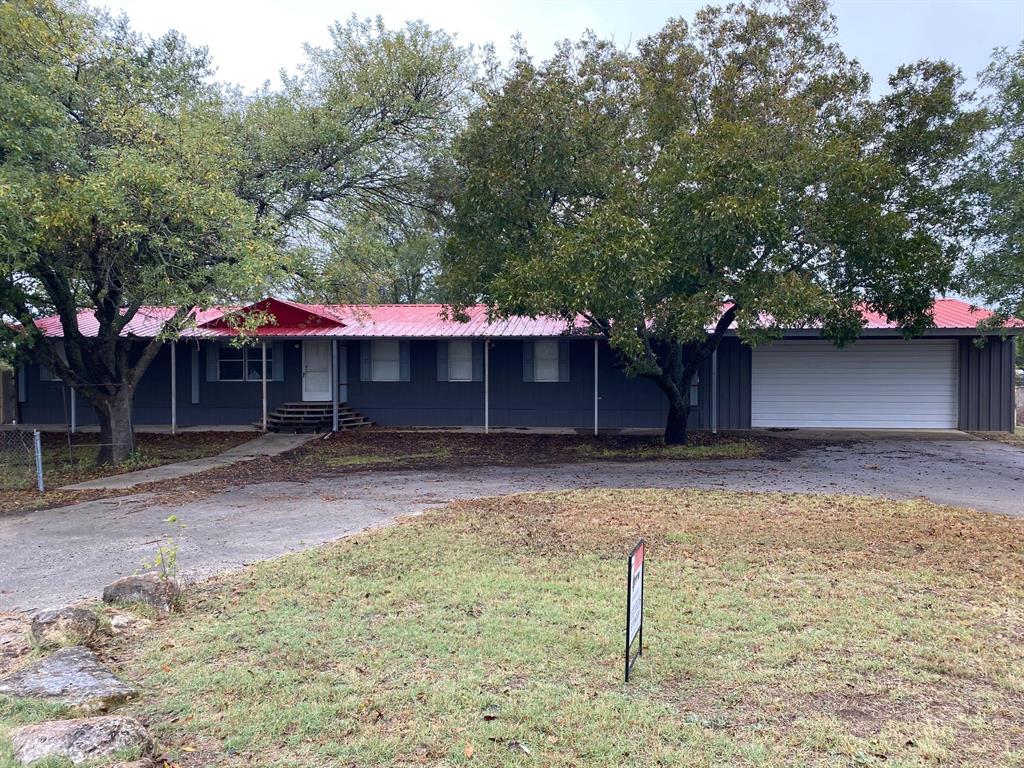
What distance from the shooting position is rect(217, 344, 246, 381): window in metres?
20.0

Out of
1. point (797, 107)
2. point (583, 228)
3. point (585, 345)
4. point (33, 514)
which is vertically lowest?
point (33, 514)

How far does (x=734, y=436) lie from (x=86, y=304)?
44.0ft

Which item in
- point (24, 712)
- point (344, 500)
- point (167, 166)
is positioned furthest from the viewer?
point (167, 166)

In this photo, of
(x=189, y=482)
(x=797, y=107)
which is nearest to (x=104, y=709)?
(x=189, y=482)

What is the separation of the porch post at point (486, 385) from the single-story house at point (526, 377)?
2.3 inches

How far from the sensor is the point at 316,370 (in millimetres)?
19656

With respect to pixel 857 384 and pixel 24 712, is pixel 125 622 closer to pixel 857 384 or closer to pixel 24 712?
pixel 24 712

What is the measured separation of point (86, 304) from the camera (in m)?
13.8

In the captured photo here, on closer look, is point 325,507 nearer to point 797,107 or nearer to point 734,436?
point 797,107

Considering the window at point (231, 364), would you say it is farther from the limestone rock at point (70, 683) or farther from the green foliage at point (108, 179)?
the limestone rock at point (70, 683)

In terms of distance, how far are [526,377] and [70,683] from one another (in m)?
15.6

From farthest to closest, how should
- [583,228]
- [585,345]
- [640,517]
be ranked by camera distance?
[585,345] → [583,228] → [640,517]

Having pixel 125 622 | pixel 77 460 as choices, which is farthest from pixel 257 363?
pixel 125 622

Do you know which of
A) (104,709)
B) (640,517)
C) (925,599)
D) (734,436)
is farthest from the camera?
(734,436)
